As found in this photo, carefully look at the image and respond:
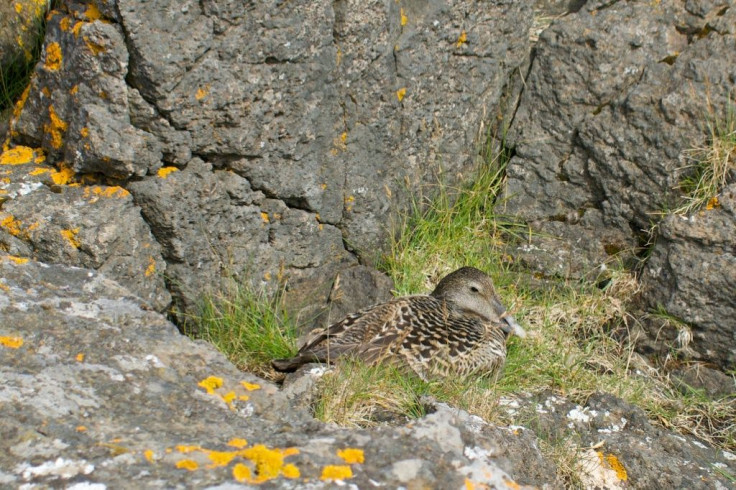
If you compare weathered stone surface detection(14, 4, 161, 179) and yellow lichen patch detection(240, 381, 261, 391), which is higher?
weathered stone surface detection(14, 4, 161, 179)

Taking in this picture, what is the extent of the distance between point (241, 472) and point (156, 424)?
0.40 metres

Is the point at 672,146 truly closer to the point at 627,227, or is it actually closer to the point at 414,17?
the point at 627,227

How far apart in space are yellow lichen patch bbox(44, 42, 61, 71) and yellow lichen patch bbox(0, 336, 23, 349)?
238 cm

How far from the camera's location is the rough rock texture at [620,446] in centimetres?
489

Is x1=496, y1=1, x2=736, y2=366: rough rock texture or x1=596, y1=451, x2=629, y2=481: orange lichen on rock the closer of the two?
x1=596, y1=451, x2=629, y2=481: orange lichen on rock

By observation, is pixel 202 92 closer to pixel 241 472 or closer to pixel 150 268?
pixel 150 268

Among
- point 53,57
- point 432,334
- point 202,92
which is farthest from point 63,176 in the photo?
point 432,334

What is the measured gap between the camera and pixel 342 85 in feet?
19.0

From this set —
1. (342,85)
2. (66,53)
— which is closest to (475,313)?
(342,85)

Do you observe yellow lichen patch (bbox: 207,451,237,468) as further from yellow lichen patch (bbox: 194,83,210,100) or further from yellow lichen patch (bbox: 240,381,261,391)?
yellow lichen patch (bbox: 194,83,210,100)

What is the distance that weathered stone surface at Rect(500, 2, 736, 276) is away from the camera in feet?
21.1

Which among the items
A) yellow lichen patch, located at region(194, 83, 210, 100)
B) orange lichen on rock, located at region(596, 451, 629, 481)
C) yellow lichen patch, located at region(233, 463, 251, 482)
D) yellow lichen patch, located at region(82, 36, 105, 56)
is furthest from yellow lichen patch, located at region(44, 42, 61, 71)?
orange lichen on rock, located at region(596, 451, 629, 481)

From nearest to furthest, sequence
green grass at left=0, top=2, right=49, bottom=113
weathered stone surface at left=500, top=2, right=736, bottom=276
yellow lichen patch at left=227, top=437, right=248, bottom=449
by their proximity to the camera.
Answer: yellow lichen patch at left=227, top=437, right=248, bottom=449, green grass at left=0, top=2, right=49, bottom=113, weathered stone surface at left=500, top=2, right=736, bottom=276

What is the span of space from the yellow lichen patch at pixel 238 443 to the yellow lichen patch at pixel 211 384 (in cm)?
34
